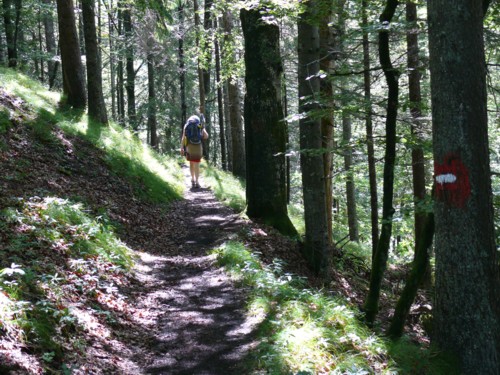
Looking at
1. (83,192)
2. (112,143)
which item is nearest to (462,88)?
(83,192)

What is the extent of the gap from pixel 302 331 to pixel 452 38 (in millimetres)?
3234

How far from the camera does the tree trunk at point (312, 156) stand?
7.82 meters

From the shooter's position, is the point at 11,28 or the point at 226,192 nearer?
the point at 226,192

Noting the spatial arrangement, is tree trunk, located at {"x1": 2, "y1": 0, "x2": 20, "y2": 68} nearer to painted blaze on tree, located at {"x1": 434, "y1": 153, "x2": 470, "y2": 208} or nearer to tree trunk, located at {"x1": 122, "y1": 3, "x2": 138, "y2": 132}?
tree trunk, located at {"x1": 122, "y1": 3, "x2": 138, "y2": 132}

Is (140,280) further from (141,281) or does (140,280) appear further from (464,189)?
(464,189)

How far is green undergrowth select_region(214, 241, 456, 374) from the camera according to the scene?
14.3ft

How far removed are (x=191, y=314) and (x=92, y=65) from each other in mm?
9715

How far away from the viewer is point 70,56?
13.1 metres

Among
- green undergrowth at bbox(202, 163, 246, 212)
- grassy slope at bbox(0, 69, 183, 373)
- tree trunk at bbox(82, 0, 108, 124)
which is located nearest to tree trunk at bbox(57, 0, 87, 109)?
tree trunk at bbox(82, 0, 108, 124)

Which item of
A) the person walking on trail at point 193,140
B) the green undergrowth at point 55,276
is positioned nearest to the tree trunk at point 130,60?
the person walking on trail at point 193,140

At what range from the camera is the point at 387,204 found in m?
6.22

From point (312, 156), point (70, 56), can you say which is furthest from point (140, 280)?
point (70, 56)

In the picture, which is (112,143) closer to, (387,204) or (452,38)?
(387,204)

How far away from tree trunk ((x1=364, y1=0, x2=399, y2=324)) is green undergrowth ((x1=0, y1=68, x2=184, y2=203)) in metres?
6.75
